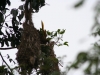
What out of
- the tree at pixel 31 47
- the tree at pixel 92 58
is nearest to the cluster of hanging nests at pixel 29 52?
the tree at pixel 31 47

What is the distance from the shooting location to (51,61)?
233 centimetres

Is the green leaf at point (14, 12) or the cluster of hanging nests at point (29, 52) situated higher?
the green leaf at point (14, 12)

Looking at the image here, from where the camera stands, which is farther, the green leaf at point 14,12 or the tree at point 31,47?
the green leaf at point 14,12

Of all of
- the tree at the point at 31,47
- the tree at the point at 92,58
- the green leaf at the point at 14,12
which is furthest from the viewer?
the green leaf at the point at 14,12

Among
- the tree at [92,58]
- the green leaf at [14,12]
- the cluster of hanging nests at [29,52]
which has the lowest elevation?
the tree at [92,58]

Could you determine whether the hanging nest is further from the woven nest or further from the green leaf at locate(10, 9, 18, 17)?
the green leaf at locate(10, 9, 18, 17)

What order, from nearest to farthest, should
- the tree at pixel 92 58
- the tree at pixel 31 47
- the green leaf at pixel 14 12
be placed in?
the tree at pixel 92 58 → the tree at pixel 31 47 → the green leaf at pixel 14 12

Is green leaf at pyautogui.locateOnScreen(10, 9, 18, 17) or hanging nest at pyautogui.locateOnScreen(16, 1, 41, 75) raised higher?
green leaf at pyautogui.locateOnScreen(10, 9, 18, 17)

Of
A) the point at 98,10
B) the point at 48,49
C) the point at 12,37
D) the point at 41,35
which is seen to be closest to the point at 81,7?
the point at 98,10

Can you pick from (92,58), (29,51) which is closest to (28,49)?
(29,51)

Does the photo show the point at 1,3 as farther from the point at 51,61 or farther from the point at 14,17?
the point at 51,61

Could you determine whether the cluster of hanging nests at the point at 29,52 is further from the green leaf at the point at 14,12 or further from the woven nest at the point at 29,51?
the green leaf at the point at 14,12

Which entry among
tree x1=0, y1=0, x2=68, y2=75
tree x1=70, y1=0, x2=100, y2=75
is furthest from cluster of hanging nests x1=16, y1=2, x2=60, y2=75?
tree x1=70, y1=0, x2=100, y2=75

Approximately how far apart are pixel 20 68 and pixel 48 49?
0.65 m
